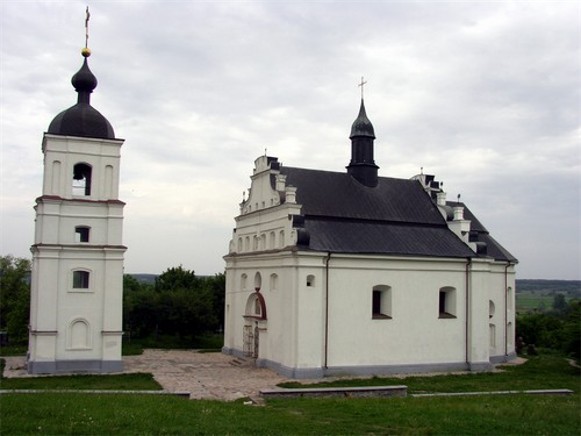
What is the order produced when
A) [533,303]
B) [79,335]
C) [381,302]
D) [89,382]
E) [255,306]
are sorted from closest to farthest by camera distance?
[89,382], [79,335], [381,302], [255,306], [533,303]

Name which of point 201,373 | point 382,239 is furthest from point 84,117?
point 382,239

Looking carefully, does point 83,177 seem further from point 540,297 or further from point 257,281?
point 540,297

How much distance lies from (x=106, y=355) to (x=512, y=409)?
53.8 feet

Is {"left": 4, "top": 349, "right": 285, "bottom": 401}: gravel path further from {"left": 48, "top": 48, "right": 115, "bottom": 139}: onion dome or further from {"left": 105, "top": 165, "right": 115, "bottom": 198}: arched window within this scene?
{"left": 48, "top": 48, "right": 115, "bottom": 139}: onion dome

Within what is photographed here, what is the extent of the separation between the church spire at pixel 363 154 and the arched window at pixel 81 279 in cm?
1423

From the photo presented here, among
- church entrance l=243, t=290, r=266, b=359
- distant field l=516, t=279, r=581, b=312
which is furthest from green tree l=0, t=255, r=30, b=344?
distant field l=516, t=279, r=581, b=312

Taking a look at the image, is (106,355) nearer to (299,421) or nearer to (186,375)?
(186,375)

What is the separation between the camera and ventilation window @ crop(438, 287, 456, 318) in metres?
29.1

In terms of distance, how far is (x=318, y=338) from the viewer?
1013 inches

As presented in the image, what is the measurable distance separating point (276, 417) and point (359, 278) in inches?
520

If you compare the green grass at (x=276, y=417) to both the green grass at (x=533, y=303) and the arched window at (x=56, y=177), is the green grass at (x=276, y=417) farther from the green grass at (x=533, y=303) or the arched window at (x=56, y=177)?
the green grass at (x=533, y=303)

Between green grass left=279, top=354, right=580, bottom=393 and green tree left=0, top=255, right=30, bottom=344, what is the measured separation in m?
18.3

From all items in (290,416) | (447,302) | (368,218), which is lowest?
(290,416)

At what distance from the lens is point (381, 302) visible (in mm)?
28125
